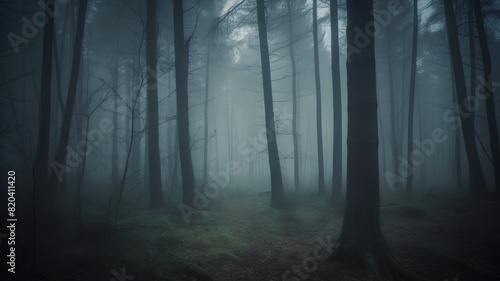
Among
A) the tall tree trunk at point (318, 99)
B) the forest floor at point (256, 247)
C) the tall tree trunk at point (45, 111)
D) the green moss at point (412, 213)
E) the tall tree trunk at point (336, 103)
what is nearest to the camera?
the forest floor at point (256, 247)

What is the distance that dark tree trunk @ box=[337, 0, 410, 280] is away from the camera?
517 centimetres

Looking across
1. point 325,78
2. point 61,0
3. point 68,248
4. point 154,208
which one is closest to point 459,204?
point 154,208

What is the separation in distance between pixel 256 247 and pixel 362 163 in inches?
147

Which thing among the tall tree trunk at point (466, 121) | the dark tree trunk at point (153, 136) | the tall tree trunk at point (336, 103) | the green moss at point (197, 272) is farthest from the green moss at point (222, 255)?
the tall tree trunk at point (466, 121)

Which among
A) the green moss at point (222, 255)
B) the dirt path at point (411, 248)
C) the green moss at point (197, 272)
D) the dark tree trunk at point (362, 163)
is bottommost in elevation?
the dirt path at point (411, 248)

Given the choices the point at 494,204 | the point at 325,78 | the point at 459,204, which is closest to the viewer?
the point at 494,204

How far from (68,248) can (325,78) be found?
29007 millimetres

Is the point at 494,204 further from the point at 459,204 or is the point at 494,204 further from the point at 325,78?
the point at 325,78

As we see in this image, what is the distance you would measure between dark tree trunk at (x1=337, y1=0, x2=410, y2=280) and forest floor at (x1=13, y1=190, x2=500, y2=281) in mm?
604

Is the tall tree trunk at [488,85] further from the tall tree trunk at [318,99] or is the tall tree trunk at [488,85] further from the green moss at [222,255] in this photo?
the green moss at [222,255]

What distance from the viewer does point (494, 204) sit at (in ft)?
32.6

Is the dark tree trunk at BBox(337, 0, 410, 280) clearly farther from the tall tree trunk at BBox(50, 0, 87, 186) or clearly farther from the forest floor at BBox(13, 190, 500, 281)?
the tall tree trunk at BBox(50, 0, 87, 186)

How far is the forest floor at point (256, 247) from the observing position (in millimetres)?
4746

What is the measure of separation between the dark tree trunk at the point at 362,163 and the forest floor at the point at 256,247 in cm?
60
